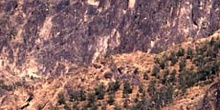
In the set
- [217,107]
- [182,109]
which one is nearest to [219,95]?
[217,107]

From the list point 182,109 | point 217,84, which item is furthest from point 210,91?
point 182,109

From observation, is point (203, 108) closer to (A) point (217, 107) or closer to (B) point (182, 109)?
(A) point (217, 107)

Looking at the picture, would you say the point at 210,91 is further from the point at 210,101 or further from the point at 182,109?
the point at 182,109

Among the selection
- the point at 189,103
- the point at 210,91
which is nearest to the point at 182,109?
the point at 189,103

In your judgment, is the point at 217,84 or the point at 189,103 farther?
the point at 189,103

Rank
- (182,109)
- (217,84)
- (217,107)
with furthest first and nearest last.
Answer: (182,109) < (217,84) < (217,107)

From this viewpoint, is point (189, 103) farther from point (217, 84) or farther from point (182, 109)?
point (217, 84)

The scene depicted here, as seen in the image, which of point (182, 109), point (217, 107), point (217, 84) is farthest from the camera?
point (182, 109)

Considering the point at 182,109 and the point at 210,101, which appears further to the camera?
the point at 182,109
